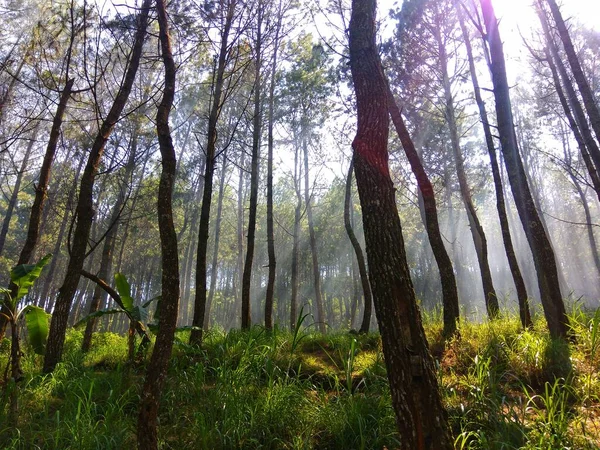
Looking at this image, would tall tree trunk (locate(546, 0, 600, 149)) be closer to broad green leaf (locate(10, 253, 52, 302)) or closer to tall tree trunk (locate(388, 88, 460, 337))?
tall tree trunk (locate(388, 88, 460, 337))

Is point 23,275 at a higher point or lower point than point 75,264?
lower

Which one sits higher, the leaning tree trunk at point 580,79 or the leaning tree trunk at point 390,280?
the leaning tree trunk at point 580,79

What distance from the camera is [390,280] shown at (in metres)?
2.40

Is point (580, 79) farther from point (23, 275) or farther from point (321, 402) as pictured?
point (23, 275)

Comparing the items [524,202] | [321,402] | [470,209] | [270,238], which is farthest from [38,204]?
[470,209]

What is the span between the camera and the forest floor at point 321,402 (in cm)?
275

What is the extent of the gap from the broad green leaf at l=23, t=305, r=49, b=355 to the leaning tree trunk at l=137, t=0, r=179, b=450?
2.37 m

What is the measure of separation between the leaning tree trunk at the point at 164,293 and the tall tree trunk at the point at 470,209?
16.4 feet

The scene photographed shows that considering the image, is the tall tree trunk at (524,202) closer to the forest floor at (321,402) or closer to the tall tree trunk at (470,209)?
the forest floor at (321,402)

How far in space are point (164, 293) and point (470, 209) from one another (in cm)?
743

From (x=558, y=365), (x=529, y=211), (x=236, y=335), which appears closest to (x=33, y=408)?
(x=236, y=335)

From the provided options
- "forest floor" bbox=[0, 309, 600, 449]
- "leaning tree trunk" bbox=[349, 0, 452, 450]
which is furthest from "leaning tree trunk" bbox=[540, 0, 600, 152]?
"leaning tree trunk" bbox=[349, 0, 452, 450]

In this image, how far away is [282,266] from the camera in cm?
2891

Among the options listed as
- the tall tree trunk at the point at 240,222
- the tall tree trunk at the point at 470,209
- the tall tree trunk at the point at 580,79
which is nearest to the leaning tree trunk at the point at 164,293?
the tall tree trunk at the point at 470,209
